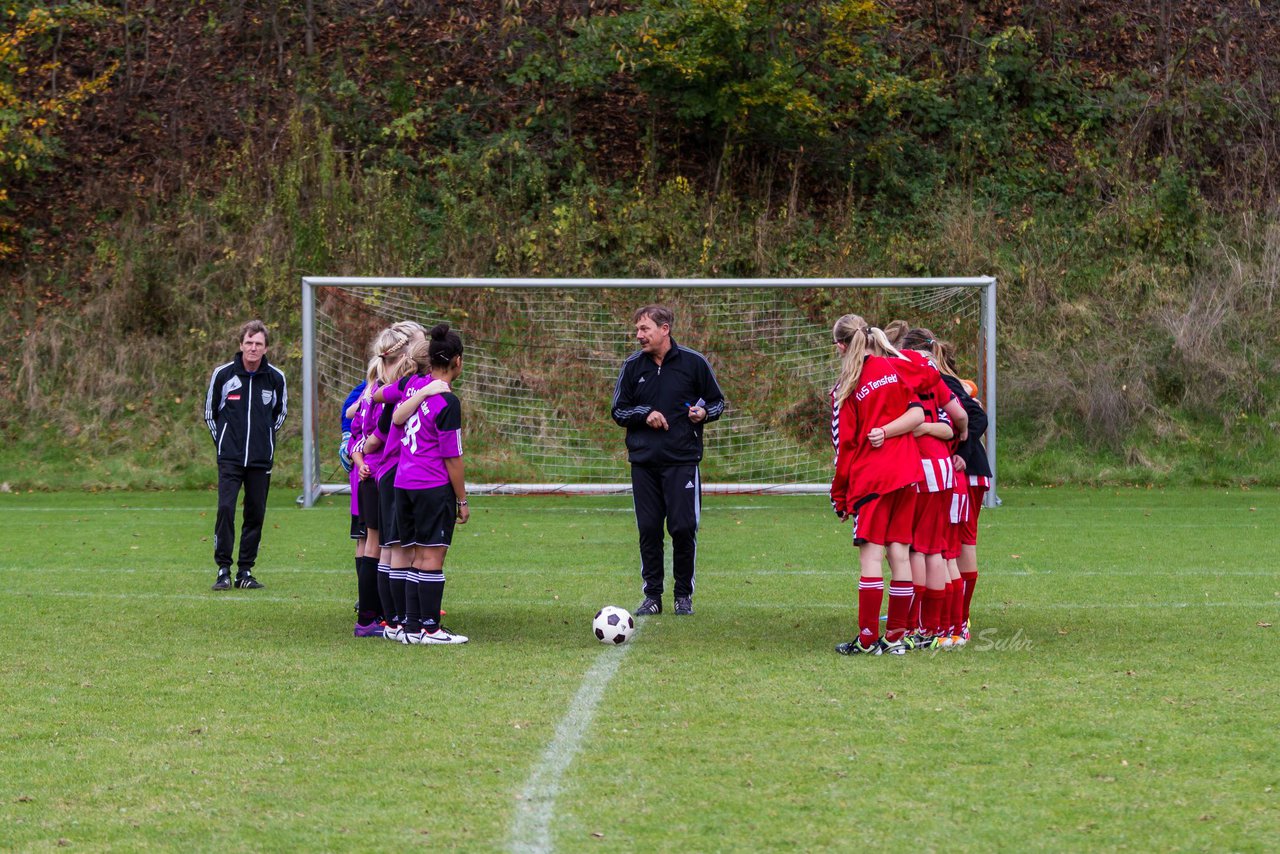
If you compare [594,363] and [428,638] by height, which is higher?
[594,363]

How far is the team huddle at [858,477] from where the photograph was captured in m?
7.38

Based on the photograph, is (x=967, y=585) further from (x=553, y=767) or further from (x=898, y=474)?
(x=553, y=767)

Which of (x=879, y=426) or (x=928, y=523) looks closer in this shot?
(x=879, y=426)

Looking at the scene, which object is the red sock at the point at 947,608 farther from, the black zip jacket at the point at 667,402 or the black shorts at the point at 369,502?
the black shorts at the point at 369,502

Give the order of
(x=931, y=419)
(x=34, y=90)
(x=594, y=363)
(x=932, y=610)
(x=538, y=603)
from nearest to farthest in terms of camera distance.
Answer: (x=931, y=419) → (x=932, y=610) → (x=538, y=603) → (x=594, y=363) → (x=34, y=90)

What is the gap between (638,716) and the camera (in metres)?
6.19

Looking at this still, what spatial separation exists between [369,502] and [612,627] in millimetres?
1672

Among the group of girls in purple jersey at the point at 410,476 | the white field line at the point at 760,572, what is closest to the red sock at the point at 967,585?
the white field line at the point at 760,572

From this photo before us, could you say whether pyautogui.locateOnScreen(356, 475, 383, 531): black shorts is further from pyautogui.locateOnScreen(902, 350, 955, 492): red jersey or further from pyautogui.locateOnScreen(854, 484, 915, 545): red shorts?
pyautogui.locateOnScreen(902, 350, 955, 492): red jersey

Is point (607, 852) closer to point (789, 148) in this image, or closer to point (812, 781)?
point (812, 781)

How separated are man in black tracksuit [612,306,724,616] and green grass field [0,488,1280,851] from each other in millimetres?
567

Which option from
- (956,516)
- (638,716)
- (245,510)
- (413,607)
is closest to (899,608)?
(956,516)

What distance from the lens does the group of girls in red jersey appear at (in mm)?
7344

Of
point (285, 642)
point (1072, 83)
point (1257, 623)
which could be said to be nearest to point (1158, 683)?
point (1257, 623)
